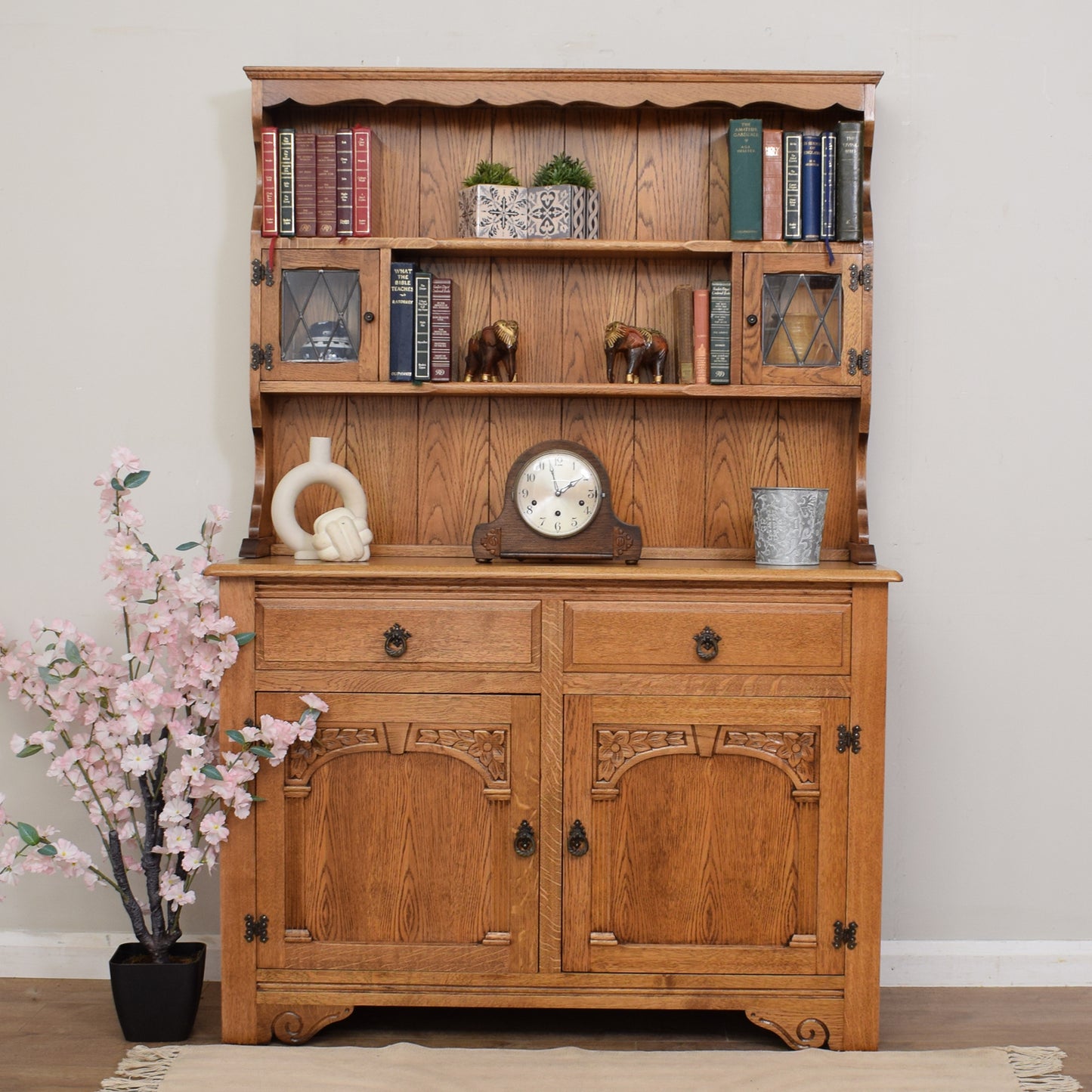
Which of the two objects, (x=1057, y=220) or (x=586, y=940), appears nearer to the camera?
(x=586, y=940)

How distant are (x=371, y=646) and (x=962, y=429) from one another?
1.49 m

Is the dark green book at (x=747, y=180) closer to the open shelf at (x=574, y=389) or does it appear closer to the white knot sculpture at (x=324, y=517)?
the open shelf at (x=574, y=389)

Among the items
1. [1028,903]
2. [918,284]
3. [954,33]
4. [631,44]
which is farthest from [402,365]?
[1028,903]

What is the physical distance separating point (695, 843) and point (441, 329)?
1232 millimetres

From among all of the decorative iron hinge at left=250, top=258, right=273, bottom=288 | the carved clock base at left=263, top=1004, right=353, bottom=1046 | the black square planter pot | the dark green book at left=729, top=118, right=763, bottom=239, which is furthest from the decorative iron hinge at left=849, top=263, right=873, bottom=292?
the black square planter pot

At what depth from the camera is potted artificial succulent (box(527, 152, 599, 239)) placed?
2.37 meters

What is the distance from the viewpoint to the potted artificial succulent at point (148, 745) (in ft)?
7.02

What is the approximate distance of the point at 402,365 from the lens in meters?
2.37

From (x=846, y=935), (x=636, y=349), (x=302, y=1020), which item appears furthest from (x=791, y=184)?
(x=302, y=1020)

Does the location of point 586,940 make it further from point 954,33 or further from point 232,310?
point 954,33

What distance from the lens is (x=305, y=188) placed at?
7.70 feet

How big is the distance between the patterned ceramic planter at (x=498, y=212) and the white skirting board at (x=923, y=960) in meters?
1.80

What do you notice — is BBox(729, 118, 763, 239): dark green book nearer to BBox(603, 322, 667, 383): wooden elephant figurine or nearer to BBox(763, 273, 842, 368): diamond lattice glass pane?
BBox(763, 273, 842, 368): diamond lattice glass pane

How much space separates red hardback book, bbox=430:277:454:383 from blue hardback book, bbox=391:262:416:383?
2.0 inches
